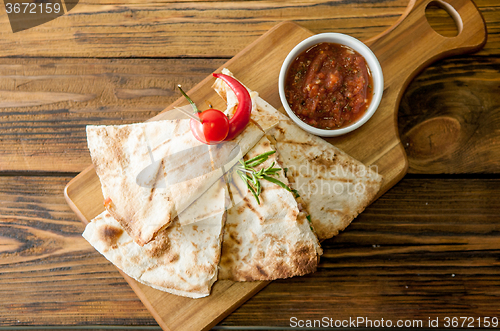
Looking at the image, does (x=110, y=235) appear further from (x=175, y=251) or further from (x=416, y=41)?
(x=416, y=41)

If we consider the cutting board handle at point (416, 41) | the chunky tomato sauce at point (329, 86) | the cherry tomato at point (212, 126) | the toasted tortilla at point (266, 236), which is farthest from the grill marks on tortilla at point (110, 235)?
the cutting board handle at point (416, 41)

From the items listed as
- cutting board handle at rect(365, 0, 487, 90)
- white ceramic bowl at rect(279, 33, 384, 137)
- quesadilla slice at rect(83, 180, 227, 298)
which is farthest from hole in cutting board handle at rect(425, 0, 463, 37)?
quesadilla slice at rect(83, 180, 227, 298)

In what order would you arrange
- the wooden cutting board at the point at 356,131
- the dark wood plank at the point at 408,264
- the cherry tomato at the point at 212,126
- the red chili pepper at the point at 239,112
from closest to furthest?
the cherry tomato at the point at 212,126 < the red chili pepper at the point at 239,112 < the wooden cutting board at the point at 356,131 < the dark wood plank at the point at 408,264

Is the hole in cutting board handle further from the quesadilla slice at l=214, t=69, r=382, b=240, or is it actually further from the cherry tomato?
the cherry tomato

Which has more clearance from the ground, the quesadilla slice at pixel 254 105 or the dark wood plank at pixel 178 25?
the dark wood plank at pixel 178 25

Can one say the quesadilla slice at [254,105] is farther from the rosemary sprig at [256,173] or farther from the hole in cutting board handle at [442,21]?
the hole in cutting board handle at [442,21]
